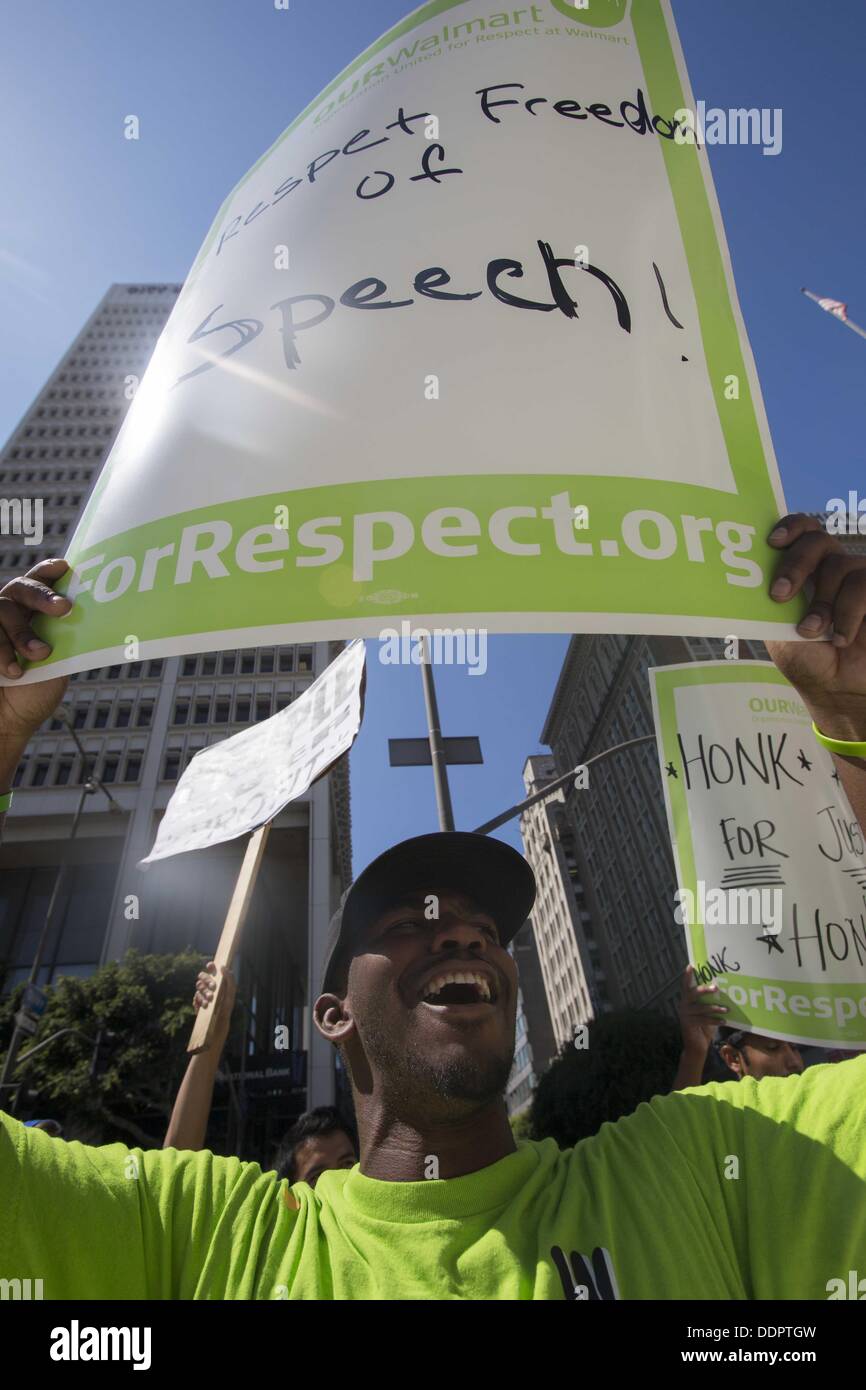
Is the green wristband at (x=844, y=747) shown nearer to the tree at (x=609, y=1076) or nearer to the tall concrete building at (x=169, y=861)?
the tree at (x=609, y=1076)

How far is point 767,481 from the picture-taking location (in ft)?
4.70

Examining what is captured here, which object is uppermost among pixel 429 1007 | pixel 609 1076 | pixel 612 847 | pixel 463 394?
pixel 612 847

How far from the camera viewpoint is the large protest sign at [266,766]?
3.51 meters

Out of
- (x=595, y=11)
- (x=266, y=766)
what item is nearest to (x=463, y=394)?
(x=595, y=11)

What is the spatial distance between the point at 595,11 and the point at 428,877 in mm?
2470

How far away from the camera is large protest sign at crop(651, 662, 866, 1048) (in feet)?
10.6

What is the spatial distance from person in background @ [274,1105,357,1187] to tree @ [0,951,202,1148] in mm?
19721

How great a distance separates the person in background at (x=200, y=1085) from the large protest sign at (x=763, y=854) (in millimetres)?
2144

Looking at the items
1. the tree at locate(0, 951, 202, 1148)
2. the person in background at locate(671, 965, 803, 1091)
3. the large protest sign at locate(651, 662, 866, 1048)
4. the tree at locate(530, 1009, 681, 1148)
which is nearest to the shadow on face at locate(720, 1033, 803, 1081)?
the person in background at locate(671, 965, 803, 1091)

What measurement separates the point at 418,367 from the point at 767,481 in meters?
0.71

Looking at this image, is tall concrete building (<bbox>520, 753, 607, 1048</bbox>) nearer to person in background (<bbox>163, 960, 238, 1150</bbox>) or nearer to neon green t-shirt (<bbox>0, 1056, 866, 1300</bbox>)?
person in background (<bbox>163, 960, 238, 1150</bbox>)

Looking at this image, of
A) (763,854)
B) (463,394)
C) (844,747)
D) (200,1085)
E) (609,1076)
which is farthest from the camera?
(609,1076)

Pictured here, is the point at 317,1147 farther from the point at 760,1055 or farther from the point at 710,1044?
the point at 760,1055

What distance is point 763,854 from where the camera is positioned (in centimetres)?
351
